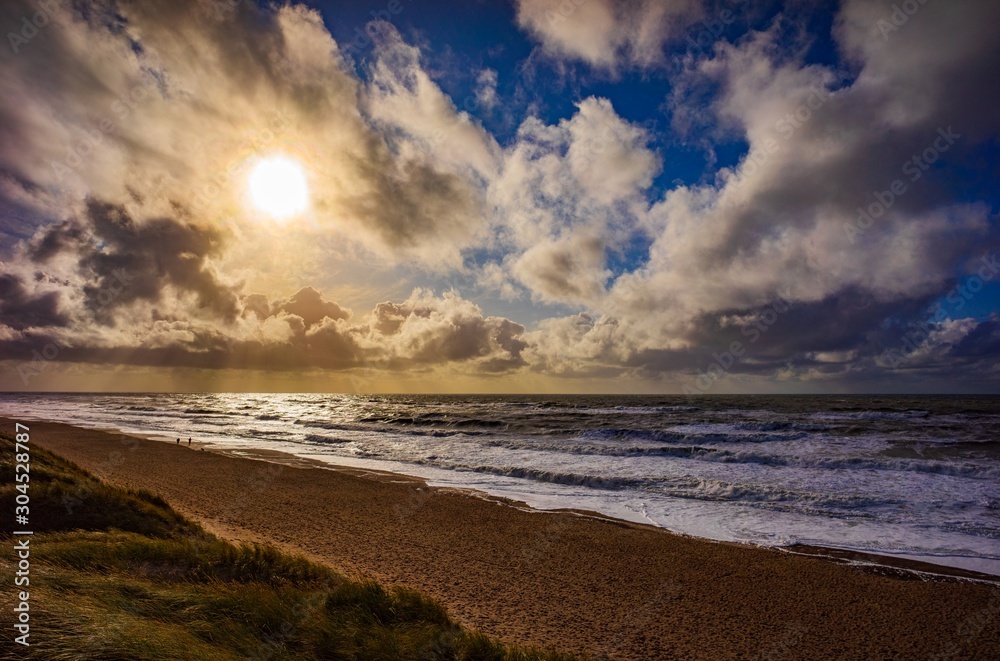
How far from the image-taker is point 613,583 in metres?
9.15

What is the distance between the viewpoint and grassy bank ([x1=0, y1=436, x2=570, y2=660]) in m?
4.20

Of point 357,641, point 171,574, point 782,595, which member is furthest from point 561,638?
point 171,574

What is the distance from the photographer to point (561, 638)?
22.8ft

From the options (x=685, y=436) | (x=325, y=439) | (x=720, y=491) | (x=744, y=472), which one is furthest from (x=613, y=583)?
(x=325, y=439)

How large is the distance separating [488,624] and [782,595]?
5.91m

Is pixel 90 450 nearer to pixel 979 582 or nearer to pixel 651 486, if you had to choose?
pixel 651 486

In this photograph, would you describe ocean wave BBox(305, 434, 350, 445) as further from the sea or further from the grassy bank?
the grassy bank

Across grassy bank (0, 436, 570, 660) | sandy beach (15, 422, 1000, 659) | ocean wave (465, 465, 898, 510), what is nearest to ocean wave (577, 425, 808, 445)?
ocean wave (465, 465, 898, 510)

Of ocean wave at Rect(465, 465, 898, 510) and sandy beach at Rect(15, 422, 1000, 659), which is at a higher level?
sandy beach at Rect(15, 422, 1000, 659)

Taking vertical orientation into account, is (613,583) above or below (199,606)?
below

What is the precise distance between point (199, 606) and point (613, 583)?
286 inches

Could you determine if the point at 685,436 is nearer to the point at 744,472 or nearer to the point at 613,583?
the point at 744,472

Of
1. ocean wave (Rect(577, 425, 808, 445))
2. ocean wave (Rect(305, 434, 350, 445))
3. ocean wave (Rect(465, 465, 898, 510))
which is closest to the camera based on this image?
ocean wave (Rect(465, 465, 898, 510))

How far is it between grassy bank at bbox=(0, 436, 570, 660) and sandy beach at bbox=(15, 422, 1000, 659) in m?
1.66
